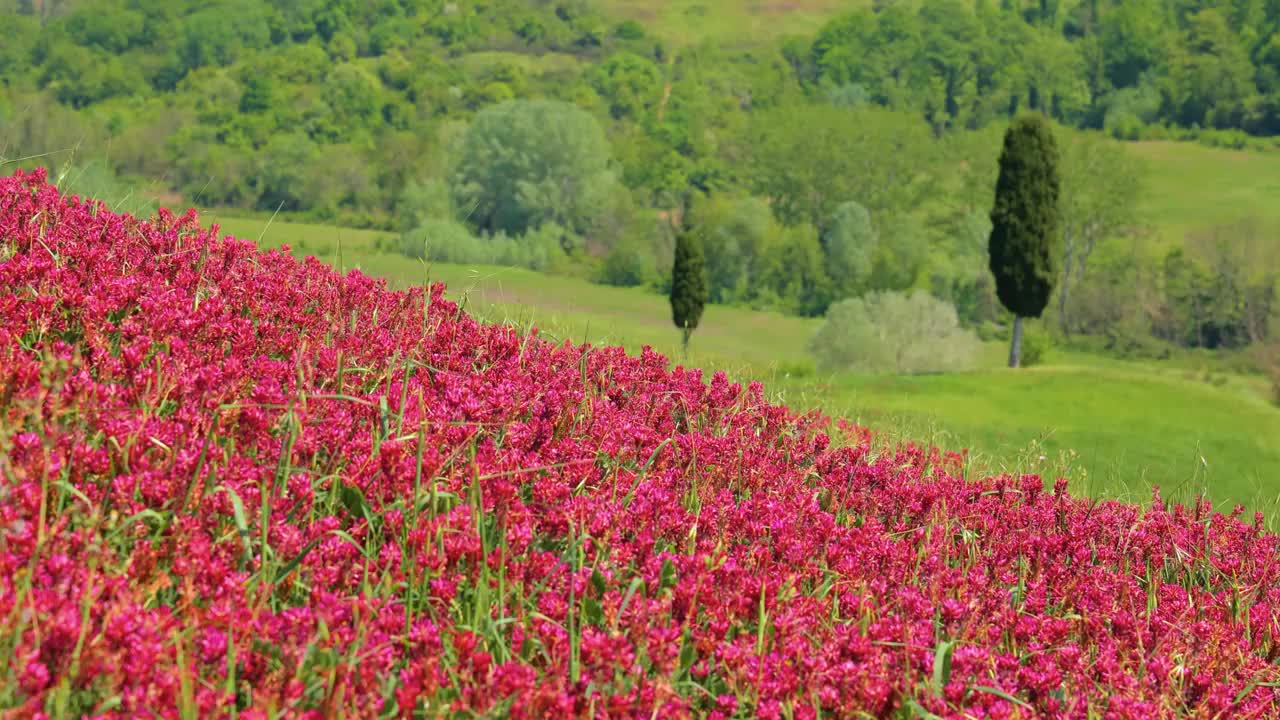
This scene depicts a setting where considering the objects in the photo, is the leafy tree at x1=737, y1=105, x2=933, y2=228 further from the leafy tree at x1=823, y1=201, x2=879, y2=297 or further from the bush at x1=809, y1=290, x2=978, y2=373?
the bush at x1=809, y1=290, x2=978, y2=373

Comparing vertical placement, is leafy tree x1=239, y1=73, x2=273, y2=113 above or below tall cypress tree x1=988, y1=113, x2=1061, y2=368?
above

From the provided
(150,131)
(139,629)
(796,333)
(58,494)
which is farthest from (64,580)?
(150,131)

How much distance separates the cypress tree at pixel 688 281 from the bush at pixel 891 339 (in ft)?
27.2

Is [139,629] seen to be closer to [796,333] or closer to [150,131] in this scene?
[796,333]

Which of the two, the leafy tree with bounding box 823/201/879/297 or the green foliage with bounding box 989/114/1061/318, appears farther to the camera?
the leafy tree with bounding box 823/201/879/297

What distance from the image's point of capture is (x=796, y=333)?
90625 millimetres

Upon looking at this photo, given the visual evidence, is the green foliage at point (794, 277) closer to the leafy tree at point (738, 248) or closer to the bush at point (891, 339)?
the leafy tree at point (738, 248)

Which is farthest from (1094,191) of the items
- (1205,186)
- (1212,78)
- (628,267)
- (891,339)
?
(1212,78)

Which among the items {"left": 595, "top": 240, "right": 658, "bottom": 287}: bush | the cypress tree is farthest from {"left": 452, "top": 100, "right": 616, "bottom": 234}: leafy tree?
the cypress tree

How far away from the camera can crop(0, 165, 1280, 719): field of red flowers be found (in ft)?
7.71

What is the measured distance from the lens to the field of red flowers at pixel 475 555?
2.35m

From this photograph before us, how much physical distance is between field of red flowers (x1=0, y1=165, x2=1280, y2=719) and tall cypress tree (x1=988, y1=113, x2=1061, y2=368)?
46794 millimetres

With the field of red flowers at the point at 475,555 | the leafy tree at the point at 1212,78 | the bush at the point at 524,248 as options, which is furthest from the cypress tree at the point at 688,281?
the leafy tree at the point at 1212,78

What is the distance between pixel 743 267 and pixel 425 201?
38036 millimetres
